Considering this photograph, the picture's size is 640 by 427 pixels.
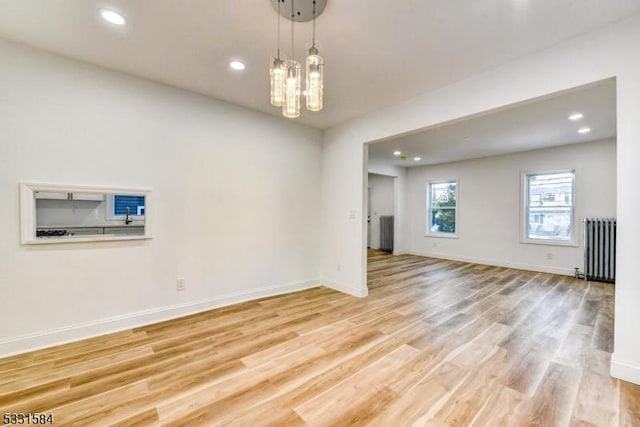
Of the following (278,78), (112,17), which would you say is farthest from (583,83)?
(112,17)

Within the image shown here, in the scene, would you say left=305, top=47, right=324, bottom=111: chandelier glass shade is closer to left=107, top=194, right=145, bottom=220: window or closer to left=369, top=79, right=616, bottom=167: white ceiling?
left=369, top=79, right=616, bottom=167: white ceiling

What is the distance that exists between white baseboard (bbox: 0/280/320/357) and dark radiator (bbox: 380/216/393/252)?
5.30 m

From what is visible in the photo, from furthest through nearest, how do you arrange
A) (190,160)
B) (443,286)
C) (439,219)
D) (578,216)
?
(439,219)
(578,216)
(443,286)
(190,160)

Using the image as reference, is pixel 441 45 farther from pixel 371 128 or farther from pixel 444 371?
pixel 444 371

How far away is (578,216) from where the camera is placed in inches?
202

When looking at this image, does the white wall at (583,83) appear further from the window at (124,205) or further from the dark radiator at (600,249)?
the dark radiator at (600,249)

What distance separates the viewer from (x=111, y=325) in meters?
2.69

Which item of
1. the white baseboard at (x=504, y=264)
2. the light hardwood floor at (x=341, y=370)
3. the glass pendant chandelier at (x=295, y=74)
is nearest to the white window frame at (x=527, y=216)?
the white baseboard at (x=504, y=264)

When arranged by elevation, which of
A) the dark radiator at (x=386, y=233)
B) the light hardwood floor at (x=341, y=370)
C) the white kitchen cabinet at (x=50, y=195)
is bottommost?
the light hardwood floor at (x=341, y=370)

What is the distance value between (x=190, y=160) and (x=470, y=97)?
3.18m

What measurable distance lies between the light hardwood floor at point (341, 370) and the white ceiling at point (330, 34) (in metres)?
2.65

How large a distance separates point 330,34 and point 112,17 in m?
1.64

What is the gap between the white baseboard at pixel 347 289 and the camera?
3.88 m

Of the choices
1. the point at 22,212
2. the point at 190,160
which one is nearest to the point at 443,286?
the point at 190,160
